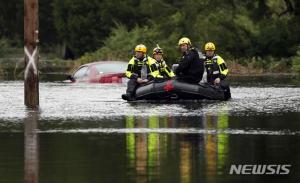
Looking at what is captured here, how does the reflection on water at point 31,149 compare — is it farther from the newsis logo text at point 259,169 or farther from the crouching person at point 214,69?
the crouching person at point 214,69

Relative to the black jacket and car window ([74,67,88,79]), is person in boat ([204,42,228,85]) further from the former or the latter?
car window ([74,67,88,79])

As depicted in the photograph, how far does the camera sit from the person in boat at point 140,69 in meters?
29.9

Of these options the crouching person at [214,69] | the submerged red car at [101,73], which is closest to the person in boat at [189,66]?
the crouching person at [214,69]

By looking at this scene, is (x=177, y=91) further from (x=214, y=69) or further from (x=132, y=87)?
(x=214, y=69)

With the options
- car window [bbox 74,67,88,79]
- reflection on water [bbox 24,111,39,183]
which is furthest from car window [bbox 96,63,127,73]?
reflection on water [bbox 24,111,39,183]

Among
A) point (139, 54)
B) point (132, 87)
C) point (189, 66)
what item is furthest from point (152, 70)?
point (189, 66)

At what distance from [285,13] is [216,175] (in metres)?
48.6

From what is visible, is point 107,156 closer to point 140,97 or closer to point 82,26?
point 140,97

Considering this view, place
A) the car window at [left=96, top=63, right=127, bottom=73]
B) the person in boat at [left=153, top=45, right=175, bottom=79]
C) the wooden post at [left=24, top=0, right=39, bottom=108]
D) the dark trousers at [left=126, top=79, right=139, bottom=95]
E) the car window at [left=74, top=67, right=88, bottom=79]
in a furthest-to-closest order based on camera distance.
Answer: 1. the car window at [left=74, top=67, right=88, bottom=79]
2. the car window at [left=96, top=63, right=127, bottom=73]
3. the person in boat at [left=153, top=45, right=175, bottom=79]
4. the dark trousers at [left=126, top=79, right=139, bottom=95]
5. the wooden post at [left=24, top=0, right=39, bottom=108]

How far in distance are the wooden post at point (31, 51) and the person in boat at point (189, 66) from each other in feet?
14.5

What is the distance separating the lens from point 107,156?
49.6 ft

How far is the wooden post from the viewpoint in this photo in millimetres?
25734

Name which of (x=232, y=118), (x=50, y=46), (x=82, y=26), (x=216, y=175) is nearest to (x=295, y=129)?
(x=232, y=118)

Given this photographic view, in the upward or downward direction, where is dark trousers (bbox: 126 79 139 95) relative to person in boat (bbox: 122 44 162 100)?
downward
